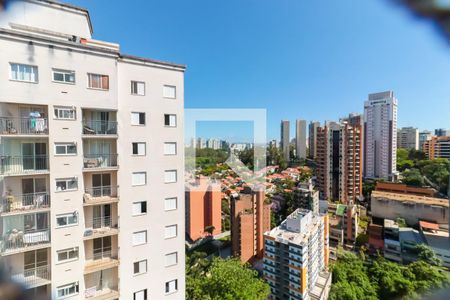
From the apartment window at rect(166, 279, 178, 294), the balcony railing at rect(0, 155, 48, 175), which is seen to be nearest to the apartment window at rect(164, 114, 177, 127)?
the balcony railing at rect(0, 155, 48, 175)

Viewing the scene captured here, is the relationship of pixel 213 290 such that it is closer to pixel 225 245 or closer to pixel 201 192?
pixel 201 192

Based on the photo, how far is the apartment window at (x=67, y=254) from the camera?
2.37 meters

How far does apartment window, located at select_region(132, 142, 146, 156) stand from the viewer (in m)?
2.74

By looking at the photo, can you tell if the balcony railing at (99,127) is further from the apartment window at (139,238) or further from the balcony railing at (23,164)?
the apartment window at (139,238)

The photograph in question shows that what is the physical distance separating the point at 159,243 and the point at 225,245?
7.69m

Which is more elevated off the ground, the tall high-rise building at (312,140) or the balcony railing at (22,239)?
the tall high-rise building at (312,140)

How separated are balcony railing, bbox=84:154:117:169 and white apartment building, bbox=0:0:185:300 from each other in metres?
0.01

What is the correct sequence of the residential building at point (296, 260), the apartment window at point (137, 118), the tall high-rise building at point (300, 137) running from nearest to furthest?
the apartment window at point (137, 118), the residential building at point (296, 260), the tall high-rise building at point (300, 137)

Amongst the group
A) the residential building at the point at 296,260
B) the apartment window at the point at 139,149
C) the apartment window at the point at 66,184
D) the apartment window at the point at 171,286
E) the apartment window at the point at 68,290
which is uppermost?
the apartment window at the point at 139,149

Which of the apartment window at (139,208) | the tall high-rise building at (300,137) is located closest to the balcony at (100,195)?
the apartment window at (139,208)

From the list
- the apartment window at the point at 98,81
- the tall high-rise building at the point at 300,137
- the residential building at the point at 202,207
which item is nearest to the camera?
the apartment window at the point at 98,81

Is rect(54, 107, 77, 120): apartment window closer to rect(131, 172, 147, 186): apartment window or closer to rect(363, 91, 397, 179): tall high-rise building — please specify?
rect(131, 172, 147, 186): apartment window

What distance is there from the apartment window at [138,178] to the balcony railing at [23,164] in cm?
89

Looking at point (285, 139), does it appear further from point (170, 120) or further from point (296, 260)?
point (170, 120)
